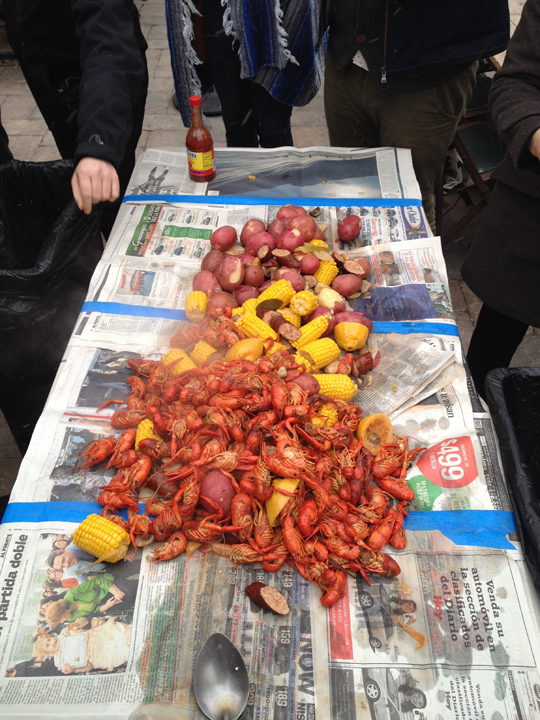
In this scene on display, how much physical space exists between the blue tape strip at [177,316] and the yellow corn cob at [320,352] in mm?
255

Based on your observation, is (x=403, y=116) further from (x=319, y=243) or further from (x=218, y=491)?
(x=218, y=491)

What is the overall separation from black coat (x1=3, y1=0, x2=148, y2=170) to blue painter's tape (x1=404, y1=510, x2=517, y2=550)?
5.42ft

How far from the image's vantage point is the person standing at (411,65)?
212cm

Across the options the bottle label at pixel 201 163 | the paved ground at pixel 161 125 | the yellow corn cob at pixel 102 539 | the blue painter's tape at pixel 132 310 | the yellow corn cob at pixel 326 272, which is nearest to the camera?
the yellow corn cob at pixel 102 539

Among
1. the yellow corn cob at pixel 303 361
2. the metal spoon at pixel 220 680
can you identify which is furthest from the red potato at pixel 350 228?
the metal spoon at pixel 220 680

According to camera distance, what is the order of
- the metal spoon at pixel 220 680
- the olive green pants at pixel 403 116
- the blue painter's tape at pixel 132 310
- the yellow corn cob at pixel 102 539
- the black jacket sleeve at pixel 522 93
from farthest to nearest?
the olive green pants at pixel 403 116, the blue painter's tape at pixel 132 310, the black jacket sleeve at pixel 522 93, the yellow corn cob at pixel 102 539, the metal spoon at pixel 220 680

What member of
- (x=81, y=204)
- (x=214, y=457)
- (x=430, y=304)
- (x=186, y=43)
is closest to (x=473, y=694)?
(x=214, y=457)

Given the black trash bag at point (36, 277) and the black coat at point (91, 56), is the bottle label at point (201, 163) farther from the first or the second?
the black trash bag at point (36, 277)

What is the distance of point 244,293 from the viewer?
210cm

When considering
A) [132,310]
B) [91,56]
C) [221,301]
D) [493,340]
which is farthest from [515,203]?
[91,56]

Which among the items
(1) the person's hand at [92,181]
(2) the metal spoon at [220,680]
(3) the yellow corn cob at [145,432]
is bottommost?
(2) the metal spoon at [220,680]

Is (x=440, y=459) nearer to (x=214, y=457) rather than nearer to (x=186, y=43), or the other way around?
(x=214, y=457)

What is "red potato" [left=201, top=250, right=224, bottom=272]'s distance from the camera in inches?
85.3

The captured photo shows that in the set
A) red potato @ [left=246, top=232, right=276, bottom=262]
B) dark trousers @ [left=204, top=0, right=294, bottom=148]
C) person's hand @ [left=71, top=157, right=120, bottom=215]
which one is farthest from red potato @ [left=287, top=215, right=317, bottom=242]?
dark trousers @ [left=204, top=0, right=294, bottom=148]
